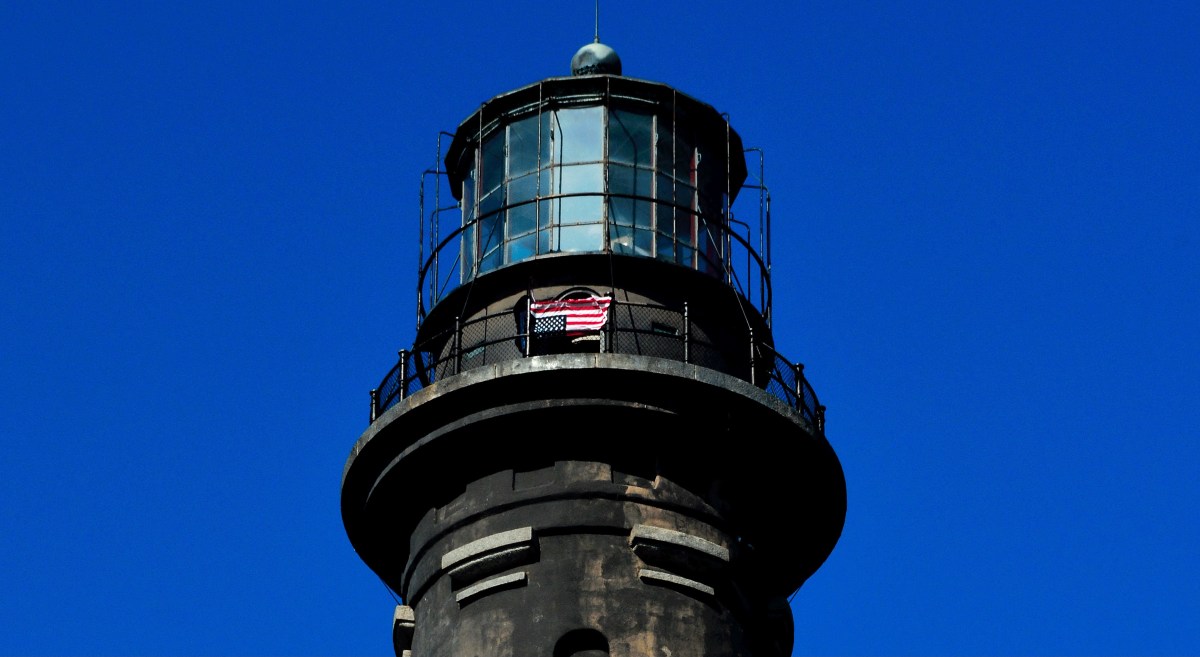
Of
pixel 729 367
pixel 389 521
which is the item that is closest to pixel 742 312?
pixel 729 367

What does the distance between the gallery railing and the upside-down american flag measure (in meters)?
0.08

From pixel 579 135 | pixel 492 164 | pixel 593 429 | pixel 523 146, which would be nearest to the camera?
pixel 593 429

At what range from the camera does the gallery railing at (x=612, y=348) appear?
32312 mm

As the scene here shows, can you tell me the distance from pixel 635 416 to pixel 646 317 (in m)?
1.96

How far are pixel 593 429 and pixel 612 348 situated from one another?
1291mm

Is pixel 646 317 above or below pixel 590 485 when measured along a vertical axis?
above

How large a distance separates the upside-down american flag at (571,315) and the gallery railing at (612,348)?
0.08 m

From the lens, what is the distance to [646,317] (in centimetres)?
3281

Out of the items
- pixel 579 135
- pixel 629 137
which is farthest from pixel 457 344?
pixel 629 137

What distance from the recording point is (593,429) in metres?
31.4

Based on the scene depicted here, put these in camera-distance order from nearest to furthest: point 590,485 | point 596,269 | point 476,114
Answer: point 590,485, point 596,269, point 476,114

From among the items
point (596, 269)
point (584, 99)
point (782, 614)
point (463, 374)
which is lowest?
point (782, 614)

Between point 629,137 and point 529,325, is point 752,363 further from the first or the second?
point 629,137

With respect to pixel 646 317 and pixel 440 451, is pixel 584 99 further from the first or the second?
pixel 440 451
